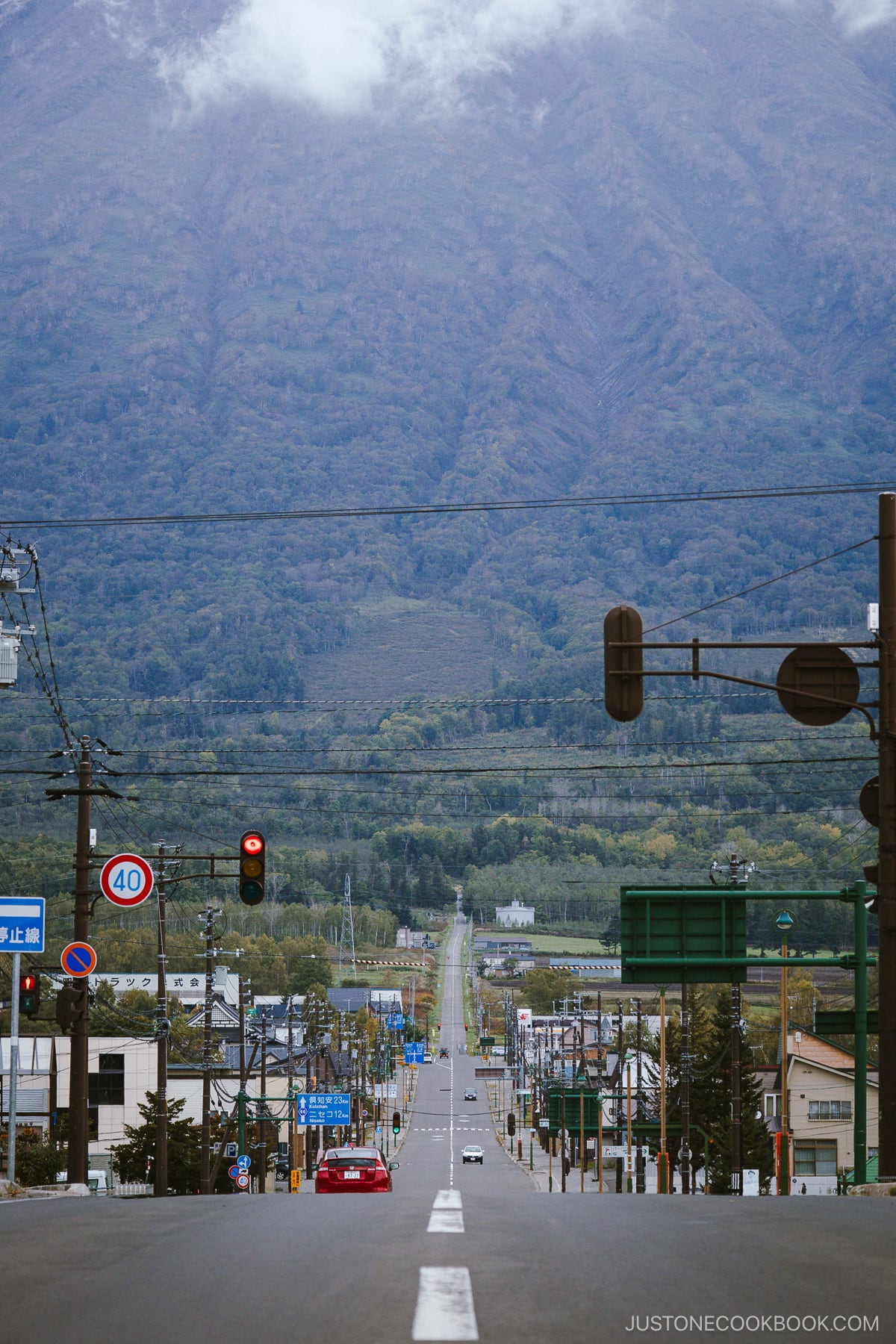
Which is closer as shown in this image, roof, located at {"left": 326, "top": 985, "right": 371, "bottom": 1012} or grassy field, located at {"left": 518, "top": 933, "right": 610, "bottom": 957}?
roof, located at {"left": 326, "top": 985, "right": 371, "bottom": 1012}

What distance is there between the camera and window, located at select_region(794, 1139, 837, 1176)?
75.6m

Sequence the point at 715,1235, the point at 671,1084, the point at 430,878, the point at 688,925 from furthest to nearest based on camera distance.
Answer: the point at 430,878
the point at 671,1084
the point at 688,925
the point at 715,1235

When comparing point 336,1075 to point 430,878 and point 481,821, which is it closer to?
point 430,878

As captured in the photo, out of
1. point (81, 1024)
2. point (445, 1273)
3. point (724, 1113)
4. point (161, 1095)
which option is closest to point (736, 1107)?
point (161, 1095)

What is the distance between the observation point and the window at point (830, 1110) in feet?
251

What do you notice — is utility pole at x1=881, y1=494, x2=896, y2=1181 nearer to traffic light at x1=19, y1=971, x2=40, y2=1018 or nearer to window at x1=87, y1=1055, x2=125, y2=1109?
traffic light at x1=19, y1=971, x2=40, y2=1018

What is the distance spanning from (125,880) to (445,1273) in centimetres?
2547

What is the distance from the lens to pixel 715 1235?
11.5m

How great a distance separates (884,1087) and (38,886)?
8856 centimetres

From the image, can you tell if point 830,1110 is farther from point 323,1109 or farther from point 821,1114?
point 323,1109

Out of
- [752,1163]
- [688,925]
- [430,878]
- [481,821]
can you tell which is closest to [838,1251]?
[688,925]

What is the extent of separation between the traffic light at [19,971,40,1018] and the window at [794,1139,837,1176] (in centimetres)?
4994

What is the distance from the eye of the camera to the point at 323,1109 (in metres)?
68.1

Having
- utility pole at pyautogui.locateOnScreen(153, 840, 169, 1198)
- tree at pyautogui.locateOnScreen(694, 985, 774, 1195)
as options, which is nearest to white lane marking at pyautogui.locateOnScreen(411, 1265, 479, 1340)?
utility pole at pyautogui.locateOnScreen(153, 840, 169, 1198)
